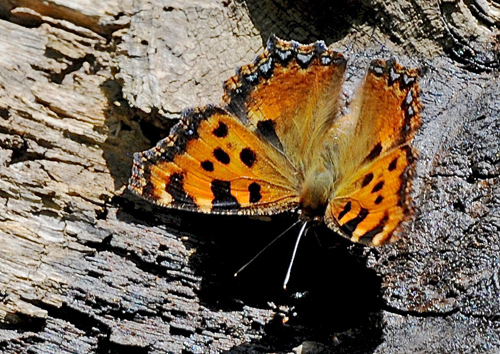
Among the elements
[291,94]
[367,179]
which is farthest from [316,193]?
[291,94]

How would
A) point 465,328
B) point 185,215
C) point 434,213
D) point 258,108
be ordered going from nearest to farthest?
point 465,328 < point 434,213 < point 185,215 < point 258,108

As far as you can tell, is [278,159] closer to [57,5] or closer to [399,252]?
[399,252]

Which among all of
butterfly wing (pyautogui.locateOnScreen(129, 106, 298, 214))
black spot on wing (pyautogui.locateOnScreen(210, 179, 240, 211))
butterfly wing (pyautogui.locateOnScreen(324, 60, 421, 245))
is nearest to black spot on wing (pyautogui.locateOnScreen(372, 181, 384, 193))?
butterfly wing (pyautogui.locateOnScreen(324, 60, 421, 245))

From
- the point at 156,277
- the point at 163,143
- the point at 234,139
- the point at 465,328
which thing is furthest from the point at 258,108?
the point at 465,328

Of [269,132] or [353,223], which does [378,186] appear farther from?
[269,132]

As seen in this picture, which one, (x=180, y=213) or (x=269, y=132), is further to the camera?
(x=269, y=132)
